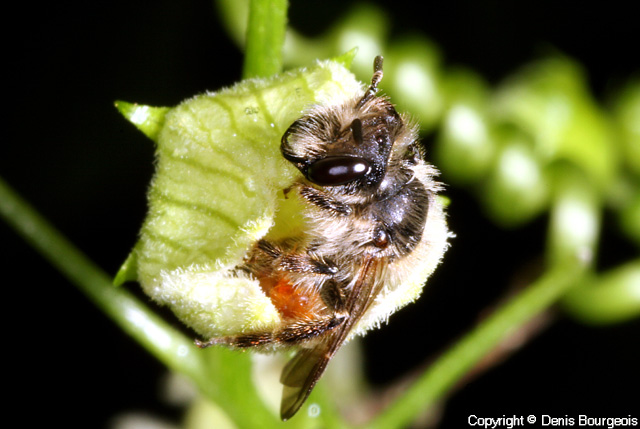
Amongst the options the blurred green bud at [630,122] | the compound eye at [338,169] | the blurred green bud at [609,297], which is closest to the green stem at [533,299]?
the blurred green bud at [609,297]

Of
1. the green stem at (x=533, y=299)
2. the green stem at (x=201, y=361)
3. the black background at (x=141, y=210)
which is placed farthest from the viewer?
the black background at (x=141, y=210)

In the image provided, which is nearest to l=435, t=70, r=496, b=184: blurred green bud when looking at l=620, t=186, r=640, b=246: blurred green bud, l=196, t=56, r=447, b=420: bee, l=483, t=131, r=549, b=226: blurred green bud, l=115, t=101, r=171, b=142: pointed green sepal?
l=483, t=131, r=549, b=226: blurred green bud

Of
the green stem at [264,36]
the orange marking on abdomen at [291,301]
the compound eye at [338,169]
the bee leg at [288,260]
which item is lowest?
the orange marking on abdomen at [291,301]

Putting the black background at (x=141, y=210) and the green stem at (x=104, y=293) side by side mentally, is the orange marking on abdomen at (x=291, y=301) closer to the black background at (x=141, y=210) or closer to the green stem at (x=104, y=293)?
the green stem at (x=104, y=293)

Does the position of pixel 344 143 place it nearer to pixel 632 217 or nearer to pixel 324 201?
pixel 324 201

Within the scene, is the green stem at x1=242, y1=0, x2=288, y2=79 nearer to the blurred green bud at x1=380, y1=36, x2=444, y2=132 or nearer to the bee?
the bee

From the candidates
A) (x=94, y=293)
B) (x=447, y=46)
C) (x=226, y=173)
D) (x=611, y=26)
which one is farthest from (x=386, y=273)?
(x=611, y=26)

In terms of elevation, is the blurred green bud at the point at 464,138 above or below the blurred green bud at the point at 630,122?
below
